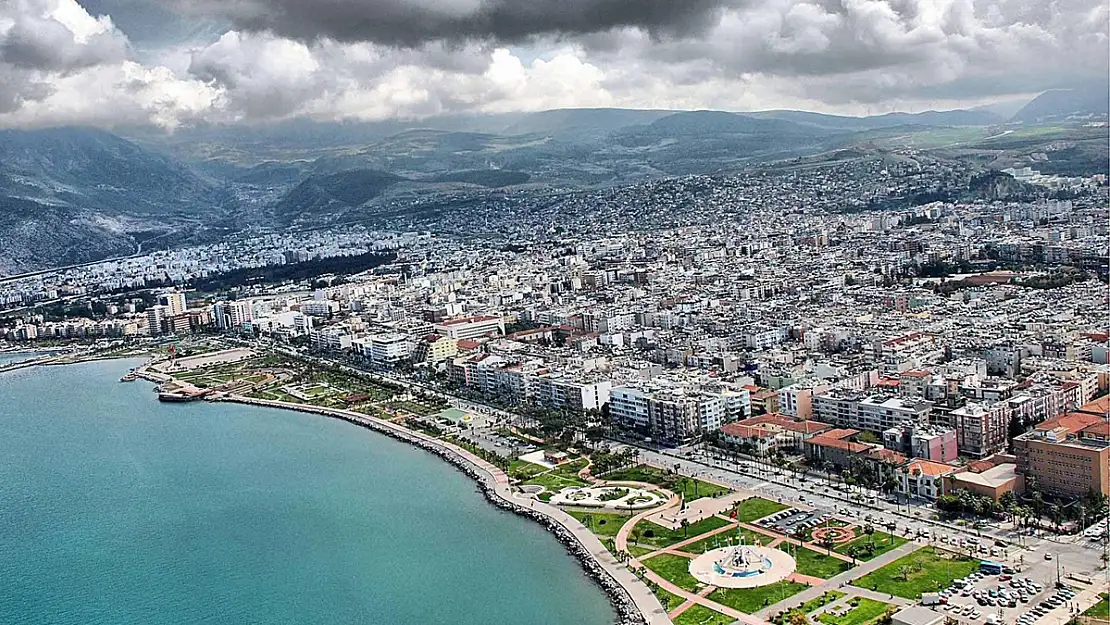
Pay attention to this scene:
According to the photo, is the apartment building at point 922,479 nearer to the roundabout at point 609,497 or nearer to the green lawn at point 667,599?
the roundabout at point 609,497

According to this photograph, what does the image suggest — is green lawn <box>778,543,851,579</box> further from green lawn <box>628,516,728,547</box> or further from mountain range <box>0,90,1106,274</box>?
mountain range <box>0,90,1106,274</box>

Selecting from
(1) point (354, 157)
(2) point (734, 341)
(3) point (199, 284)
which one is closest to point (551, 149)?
(1) point (354, 157)

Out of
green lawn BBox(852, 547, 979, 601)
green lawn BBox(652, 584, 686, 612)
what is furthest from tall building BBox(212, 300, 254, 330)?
green lawn BBox(852, 547, 979, 601)

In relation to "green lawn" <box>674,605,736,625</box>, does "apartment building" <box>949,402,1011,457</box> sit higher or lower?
higher

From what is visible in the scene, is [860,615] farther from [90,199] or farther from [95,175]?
[95,175]

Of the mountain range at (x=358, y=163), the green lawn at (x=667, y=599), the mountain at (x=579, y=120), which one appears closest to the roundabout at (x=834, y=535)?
the green lawn at (x=667, y=599)
